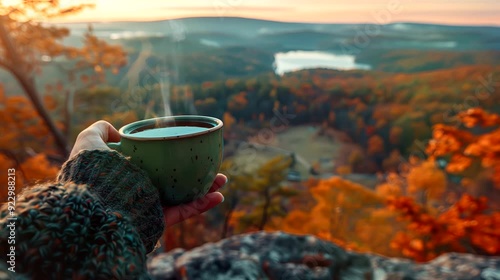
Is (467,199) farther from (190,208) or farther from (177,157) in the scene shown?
(177,157)

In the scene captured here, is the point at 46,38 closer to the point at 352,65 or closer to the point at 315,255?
the point at 315,255

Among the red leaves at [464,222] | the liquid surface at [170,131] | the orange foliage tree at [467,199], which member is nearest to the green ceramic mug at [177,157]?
the liquid surface at [170,131]

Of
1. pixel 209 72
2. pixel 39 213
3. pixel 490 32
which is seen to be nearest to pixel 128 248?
pixel 39 213

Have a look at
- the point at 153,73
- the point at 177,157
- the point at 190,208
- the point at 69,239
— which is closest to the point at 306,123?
the point at 153,73

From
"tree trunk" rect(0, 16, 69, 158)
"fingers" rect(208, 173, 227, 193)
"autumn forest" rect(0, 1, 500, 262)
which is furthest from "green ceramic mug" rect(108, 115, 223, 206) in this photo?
"tree trunk" rect(0, 16, 69, 158)

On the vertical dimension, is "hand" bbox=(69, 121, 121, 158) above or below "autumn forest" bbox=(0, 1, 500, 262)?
above

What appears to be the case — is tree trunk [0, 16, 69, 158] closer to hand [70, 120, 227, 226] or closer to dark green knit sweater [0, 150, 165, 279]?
hand [70, 120, 227, 226]

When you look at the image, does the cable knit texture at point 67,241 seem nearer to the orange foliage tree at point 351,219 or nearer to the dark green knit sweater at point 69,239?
the dark green knit sweater at point 69,239
